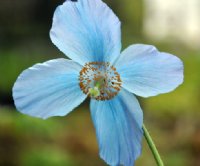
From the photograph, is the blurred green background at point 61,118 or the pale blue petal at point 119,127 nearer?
the pale blue petal at point 119,127

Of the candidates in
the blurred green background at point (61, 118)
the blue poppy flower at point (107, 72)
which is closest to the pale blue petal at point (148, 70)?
the blue poppy flower at point (107, 72)

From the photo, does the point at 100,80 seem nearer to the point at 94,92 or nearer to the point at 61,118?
the point at 94,92

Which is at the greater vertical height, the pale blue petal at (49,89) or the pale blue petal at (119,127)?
the pale blue petal at (49,89)

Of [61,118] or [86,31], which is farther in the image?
[61,118]

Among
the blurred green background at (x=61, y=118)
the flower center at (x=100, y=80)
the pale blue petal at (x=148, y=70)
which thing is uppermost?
the pale blue petal at (x=148, y=70)

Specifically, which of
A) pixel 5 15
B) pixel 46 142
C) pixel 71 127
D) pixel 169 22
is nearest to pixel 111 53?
pixel 46 142

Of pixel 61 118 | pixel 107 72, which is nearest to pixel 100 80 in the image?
pixel 107 72

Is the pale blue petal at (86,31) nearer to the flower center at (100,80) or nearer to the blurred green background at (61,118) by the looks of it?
the flower center at (100,80)
